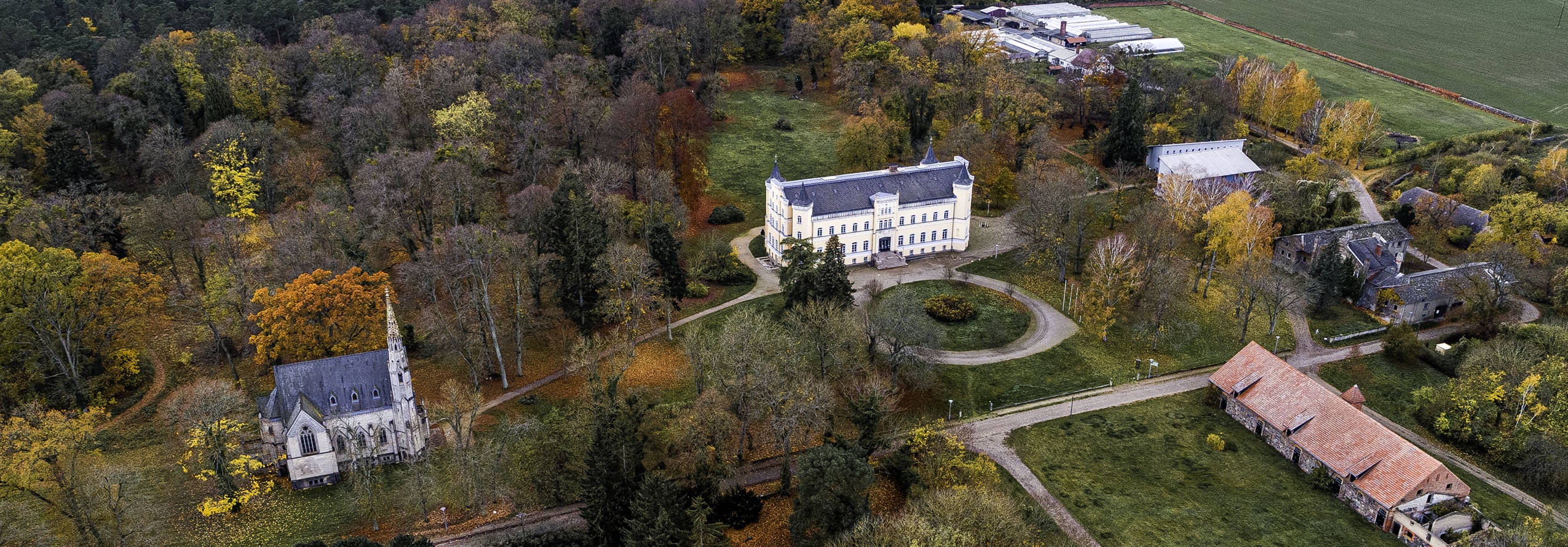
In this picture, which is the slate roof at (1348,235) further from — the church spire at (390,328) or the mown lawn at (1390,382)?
the church spire at (390,328)

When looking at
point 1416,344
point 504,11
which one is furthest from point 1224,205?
point 504,11

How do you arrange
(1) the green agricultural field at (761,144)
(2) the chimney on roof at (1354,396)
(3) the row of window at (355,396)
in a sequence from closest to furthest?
(3) the row of window at (355,396)
(2) the chimney on roof at (1354,396)
(1) the green agricultural field at (761,144)

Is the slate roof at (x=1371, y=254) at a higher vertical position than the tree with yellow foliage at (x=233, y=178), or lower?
lower

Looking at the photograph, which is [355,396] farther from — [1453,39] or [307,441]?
[1453,39]

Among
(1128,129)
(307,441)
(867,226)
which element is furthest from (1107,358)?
(307,441)

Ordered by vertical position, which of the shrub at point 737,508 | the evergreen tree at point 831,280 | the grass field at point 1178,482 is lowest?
the grass field at point 1178,482

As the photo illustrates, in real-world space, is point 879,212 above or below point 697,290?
above

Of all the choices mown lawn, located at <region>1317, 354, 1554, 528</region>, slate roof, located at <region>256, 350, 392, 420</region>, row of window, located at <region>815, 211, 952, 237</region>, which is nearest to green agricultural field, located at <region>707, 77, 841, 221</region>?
row of window, located at <region>815, 211, 952, 237</region>

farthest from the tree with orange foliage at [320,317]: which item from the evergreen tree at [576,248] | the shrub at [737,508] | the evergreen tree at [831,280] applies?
the evergreen tree at [831,280]
